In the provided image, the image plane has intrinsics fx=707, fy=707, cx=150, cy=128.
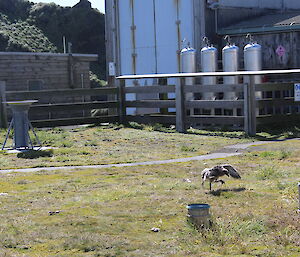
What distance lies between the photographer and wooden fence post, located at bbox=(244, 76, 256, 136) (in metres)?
17.6

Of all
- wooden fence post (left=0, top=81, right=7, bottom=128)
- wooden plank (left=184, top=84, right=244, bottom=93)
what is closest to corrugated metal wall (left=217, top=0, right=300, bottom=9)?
wooden plank (left=184, top=84, right=244, bottom=93)

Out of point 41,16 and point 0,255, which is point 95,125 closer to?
point 0,255

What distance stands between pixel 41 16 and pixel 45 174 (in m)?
61.6

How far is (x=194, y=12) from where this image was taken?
25.8 m

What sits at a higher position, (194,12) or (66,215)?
(194,12)

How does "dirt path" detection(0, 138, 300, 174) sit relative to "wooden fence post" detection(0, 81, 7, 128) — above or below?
below

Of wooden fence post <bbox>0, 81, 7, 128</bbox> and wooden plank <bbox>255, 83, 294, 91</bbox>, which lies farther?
wooden fence post <bbox>0, 81, 7, 128</bbox>

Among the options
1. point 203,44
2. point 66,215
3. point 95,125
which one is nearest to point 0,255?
point 66,215

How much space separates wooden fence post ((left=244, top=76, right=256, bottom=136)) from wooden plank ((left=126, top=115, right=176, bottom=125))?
3081 millimetres

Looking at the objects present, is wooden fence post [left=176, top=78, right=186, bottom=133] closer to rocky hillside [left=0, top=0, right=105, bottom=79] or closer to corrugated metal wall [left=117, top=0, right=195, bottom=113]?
corrugated metal wall [left=117, top=0, right=195, bottom=113]

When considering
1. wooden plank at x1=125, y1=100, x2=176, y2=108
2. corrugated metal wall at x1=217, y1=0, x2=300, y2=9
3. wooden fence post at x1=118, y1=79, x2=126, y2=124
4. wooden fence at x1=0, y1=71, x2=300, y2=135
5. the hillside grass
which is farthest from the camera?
corrugated metal wall at x1=217, y1=0, x2=300, y2=9

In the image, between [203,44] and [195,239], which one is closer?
[195,239]

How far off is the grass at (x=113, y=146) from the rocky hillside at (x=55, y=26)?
151 feet

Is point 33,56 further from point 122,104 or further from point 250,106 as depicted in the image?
point 250,106
